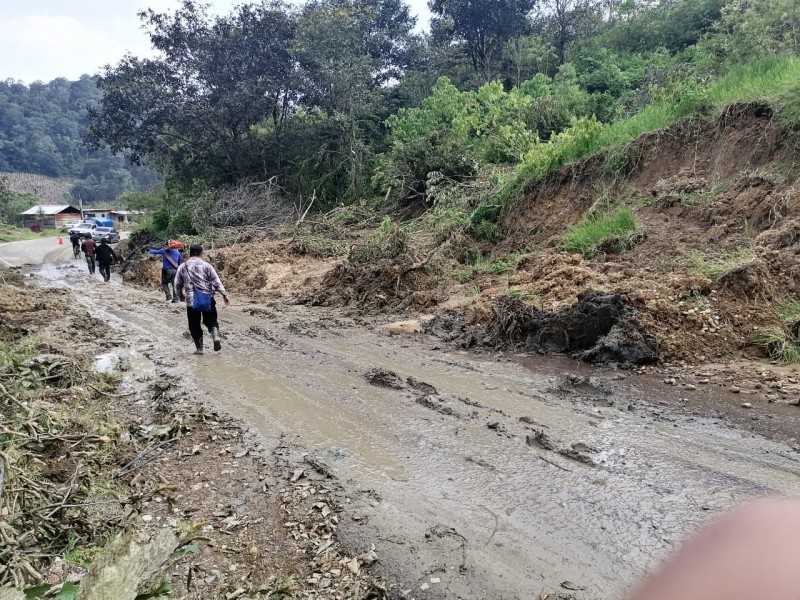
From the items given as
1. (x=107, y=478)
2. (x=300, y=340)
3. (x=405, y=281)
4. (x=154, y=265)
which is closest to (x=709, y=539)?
(x=107, y=478)

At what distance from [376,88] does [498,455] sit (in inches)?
974

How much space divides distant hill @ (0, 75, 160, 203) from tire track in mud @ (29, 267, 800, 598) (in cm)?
8407

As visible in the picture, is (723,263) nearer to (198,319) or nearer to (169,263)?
(198,319)

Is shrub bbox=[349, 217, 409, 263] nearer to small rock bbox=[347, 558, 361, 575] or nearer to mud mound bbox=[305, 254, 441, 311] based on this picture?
mud mound bbox=[305, 254, 441, 311]

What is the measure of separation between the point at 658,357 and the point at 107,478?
581cm

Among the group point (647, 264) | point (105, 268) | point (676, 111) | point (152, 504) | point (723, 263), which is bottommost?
point (152, 504)

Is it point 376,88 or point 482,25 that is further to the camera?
point 482,25

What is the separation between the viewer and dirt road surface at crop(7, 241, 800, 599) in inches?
119

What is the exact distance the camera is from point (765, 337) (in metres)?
6.04

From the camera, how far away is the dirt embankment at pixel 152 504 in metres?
2.77

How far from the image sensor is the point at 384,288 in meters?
11.0

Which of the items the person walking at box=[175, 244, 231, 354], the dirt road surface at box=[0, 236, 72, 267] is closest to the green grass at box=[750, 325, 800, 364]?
the person walking at box=[175, 244, 231, 354]

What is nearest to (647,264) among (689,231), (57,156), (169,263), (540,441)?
(689,231)

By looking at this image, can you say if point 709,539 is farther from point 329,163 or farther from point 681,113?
point 329,163
